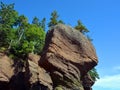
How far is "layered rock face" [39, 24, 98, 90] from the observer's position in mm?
41438

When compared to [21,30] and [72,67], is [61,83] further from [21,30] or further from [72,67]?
[21,30]

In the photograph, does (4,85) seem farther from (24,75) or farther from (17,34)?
(17,34)

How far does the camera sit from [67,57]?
140ft

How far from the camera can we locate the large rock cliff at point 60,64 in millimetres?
40969

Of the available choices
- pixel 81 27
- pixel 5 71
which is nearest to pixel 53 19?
pixel 81 27

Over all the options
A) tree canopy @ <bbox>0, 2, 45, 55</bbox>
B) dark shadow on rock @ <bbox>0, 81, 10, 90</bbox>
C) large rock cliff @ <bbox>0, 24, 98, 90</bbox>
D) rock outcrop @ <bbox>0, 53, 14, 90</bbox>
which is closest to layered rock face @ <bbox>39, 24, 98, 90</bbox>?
large rock cliff @ <bbox>0, 24, 98, 90</bbox>

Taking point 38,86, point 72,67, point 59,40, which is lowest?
point 38,86

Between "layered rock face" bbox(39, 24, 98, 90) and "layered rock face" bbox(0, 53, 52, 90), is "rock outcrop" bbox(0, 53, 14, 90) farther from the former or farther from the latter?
"layered rock face" bbox(39, 24, 98, 90)

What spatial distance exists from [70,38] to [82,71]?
457 centimetres

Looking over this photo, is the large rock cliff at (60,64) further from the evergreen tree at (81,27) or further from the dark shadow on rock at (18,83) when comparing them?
the evergreen tree at (81,27)

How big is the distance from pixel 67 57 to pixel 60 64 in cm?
143

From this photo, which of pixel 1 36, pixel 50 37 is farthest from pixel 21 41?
pixel 50 37

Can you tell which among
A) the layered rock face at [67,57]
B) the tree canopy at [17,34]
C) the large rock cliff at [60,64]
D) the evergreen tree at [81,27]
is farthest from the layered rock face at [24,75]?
the evergreen tree at [81,27]

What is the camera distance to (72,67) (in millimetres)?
42844
